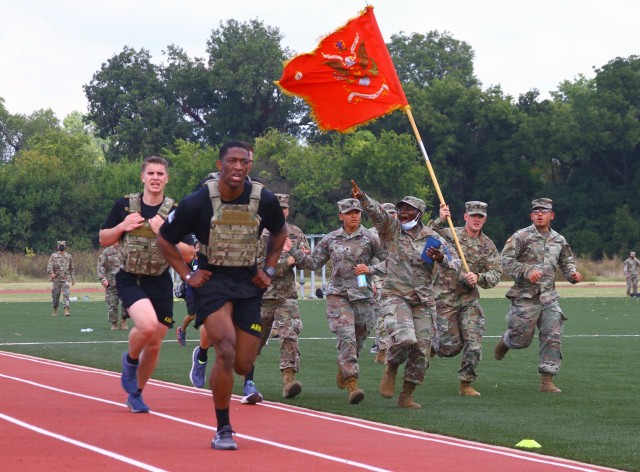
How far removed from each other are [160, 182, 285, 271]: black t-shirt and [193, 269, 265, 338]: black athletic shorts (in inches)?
4.2

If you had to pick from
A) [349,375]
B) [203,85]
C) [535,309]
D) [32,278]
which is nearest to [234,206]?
[349,375]

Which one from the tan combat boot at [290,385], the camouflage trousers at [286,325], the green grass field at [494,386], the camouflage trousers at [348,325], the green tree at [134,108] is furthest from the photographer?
the green tree at [134,108]

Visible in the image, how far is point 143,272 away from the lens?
37.5 ft

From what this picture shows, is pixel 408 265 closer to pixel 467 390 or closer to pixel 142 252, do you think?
pixel 467 390

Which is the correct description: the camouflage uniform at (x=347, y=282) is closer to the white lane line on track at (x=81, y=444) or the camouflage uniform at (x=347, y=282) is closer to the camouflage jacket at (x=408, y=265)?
the camouflage jacket at (x=408, y=265)

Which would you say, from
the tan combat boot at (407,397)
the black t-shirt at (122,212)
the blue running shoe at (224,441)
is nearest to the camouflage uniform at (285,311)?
the tan combat boot at (407,397)

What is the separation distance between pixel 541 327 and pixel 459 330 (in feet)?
3.78

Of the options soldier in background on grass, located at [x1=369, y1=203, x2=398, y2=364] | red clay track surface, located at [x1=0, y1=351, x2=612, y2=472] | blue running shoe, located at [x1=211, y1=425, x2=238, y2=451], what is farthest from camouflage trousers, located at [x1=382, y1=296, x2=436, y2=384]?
blue running shoe, located at [x1=211, y1=425, x2=238, y2=451]

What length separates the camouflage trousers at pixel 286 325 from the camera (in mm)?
13344

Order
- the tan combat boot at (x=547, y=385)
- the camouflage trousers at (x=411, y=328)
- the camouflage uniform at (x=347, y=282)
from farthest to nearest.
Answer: the tan combat boot at (x=547, y=385) < the camouflage uniform at (x=347, y=282) < the camouflage trousers at (x=411, y=328)

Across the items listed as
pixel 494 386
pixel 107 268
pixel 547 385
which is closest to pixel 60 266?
pixel 107 268

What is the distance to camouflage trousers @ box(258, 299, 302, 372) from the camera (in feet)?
43.8

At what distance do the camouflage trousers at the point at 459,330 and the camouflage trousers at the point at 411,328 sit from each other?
1.57m

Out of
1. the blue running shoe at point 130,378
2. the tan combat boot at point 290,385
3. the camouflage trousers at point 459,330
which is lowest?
the tan combat boot at point 290,385
